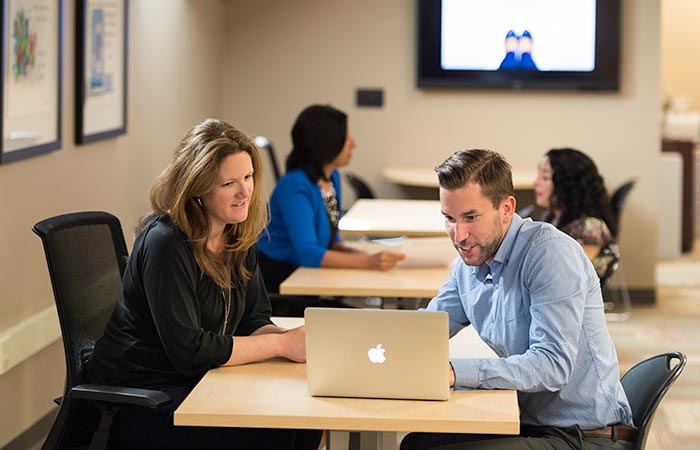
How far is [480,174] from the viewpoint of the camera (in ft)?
8.80

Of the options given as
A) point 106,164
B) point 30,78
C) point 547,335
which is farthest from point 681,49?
point 547,335

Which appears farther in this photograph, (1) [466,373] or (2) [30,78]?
(2) [30,78]

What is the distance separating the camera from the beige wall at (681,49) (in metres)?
10.9

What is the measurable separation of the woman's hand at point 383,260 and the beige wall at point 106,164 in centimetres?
124

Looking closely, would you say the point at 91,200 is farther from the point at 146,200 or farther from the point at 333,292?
the point at 333,292

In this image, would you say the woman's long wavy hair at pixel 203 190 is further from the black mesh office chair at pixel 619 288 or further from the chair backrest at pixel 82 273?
the black mesh office chair at pixel 619 288

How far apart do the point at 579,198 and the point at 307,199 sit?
1.18 meters

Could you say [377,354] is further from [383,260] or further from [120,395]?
[383,260]

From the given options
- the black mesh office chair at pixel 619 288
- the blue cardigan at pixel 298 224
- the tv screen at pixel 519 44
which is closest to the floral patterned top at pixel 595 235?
the blue cardigan at pixel 298 224

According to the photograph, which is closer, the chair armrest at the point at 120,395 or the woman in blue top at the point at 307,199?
the chair armrest at the point at 120,395

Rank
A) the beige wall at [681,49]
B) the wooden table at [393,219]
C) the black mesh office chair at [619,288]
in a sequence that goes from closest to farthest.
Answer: the wooden table at [393,219] → the black mesh office chair at [619,288] → the beige wall at [681,49]

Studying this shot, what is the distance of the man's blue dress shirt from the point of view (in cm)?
259

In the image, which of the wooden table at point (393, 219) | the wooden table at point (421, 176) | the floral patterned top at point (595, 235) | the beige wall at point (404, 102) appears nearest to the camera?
the floral patterned top at point (595, 235)

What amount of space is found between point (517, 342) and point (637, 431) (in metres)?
0.35
